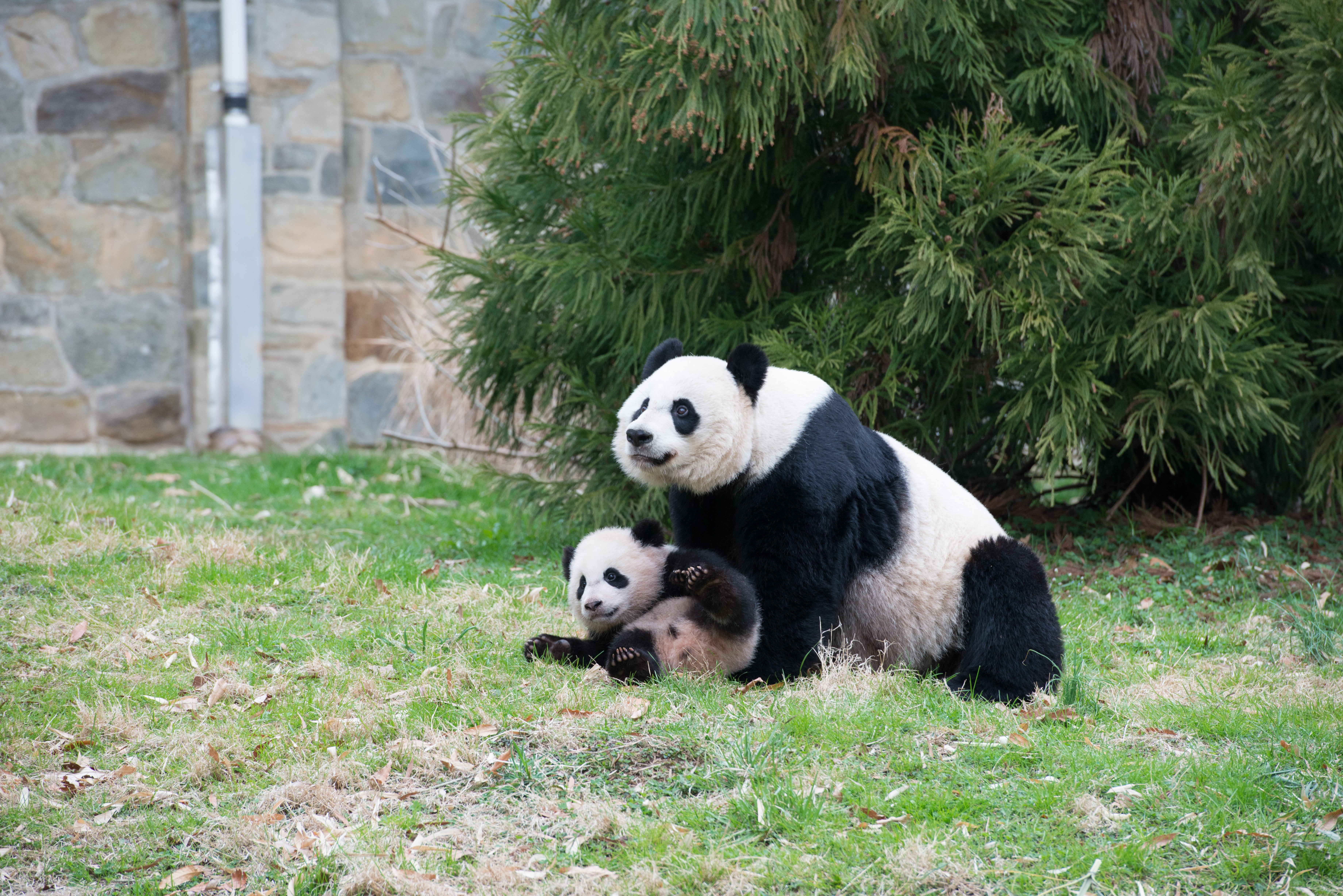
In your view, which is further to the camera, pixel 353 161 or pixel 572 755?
pixel 353 161

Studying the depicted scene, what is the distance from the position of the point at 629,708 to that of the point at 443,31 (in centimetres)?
760

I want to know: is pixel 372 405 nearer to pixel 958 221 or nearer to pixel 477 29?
pixel 477 29

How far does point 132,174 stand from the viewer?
29.6 feet

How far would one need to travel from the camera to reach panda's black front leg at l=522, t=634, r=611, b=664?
3.90m

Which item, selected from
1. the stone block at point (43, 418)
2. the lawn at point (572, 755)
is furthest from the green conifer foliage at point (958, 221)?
the stone block at point (43, 418)

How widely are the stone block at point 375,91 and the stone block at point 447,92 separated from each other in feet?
0.45

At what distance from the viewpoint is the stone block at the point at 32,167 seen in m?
8.86

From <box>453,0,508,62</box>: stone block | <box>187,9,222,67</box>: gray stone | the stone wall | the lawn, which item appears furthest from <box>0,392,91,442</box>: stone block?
the lawn

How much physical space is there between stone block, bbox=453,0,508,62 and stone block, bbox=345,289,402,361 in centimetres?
214

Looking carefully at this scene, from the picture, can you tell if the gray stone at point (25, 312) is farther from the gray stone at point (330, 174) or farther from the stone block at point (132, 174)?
the gray stone at point (330, 174)

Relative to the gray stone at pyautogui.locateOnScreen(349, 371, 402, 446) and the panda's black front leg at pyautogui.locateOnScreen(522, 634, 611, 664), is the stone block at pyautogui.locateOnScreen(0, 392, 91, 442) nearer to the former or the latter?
the gray stone at pyautogui.locateOnScreen(349, 371, 402, 446)

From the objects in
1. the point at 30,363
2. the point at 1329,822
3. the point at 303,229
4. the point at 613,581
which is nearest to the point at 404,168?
the point at 303,229

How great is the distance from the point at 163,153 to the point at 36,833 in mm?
7493

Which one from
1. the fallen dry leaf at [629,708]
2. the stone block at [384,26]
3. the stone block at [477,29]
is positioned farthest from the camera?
the stone block at [477,29]
